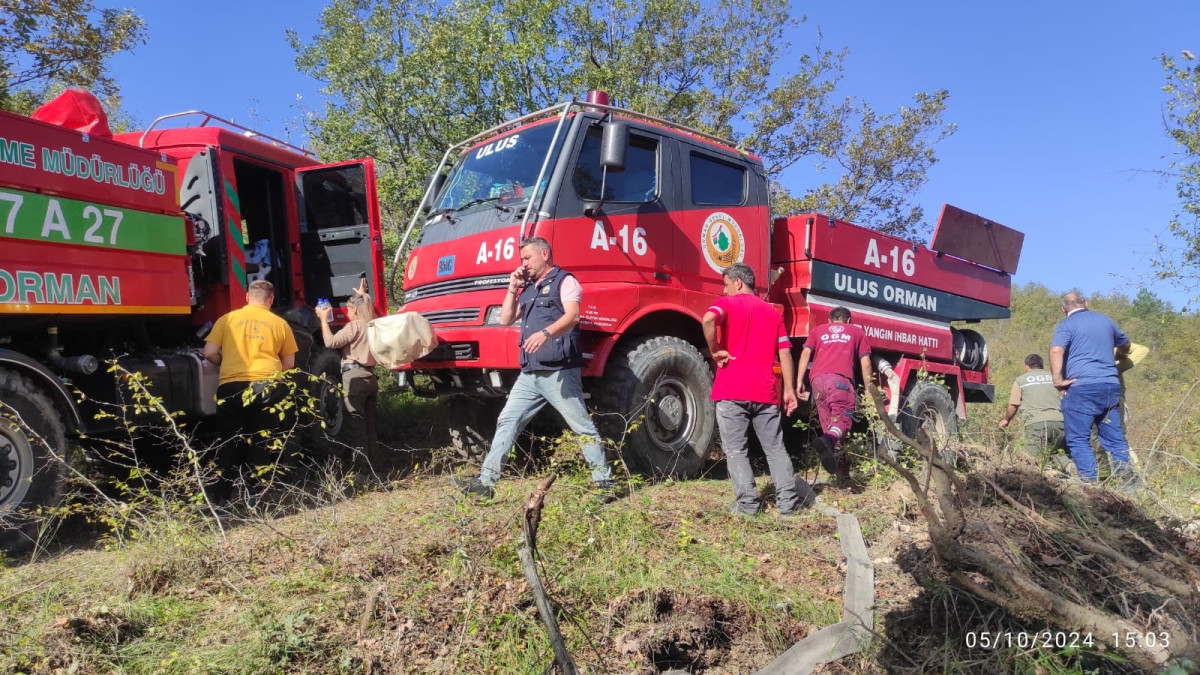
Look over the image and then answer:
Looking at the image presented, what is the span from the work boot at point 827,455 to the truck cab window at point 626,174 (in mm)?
2143

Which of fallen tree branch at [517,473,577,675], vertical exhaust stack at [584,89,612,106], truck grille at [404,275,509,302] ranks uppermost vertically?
vertical exhaust stack at [584,89,612,106]

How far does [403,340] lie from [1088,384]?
513 centimetres

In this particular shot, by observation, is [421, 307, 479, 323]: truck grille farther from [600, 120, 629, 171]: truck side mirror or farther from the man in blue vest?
[600, 120, 629, 171]: truck side mirror

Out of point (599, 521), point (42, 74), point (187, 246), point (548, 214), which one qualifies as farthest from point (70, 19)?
point (599, 521)

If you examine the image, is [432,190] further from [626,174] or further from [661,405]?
[661,405]

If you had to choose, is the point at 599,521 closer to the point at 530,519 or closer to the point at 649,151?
the point at 530,519

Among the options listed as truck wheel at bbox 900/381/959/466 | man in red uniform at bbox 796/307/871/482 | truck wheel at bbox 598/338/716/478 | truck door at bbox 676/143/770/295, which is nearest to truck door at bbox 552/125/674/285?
truck door at bbox 676/143/770/295

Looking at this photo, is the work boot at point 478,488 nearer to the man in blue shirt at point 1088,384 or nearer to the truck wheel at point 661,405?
the truck wheel at point 661,405

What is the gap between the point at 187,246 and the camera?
5230 millimetres

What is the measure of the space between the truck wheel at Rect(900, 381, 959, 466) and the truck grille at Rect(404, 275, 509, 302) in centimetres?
391

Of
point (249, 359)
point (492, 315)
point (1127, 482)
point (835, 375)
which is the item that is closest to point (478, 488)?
point (492, 315)

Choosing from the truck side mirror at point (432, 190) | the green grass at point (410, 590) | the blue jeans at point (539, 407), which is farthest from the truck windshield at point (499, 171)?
the green grass at point (410, 590)

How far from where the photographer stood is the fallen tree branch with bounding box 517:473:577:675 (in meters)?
2.43
